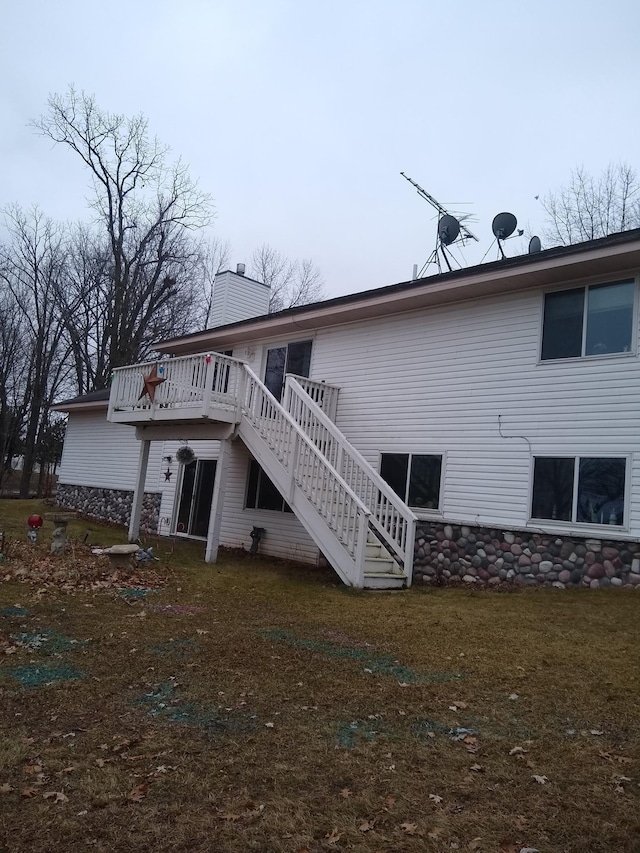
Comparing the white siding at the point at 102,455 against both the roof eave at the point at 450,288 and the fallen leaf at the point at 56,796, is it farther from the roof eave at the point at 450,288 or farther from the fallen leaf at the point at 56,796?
the fallen leaf at the point at 56,796

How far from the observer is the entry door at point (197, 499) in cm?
1594

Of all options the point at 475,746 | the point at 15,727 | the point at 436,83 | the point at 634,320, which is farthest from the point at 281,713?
the point at 436,83

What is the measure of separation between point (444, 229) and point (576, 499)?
802cm

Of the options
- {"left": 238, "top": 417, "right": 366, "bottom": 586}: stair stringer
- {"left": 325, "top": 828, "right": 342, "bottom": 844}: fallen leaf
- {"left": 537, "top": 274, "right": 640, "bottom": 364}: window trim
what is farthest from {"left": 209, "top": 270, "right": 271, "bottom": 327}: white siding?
{"left": 325, "top": 828, "right": 342, "bottom": 844}: fallen leaf

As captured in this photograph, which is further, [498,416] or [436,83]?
[436,83]

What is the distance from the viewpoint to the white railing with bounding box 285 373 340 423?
12445 mm

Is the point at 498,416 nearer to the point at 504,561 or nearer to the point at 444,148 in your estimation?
the point at 504,561

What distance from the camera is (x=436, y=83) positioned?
14.8m

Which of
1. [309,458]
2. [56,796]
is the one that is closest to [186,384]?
[309,458]

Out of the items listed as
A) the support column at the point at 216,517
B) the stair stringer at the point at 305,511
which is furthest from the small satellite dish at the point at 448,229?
the support column at the point at 216,517

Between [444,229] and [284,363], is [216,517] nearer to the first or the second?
[284,363]

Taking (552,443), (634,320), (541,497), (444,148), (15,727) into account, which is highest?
(444,148)

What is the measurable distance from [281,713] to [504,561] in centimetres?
624

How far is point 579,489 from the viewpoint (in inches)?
356
